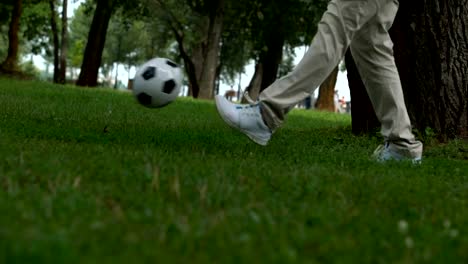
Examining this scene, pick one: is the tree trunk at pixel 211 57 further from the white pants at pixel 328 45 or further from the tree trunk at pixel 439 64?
the white pants at pixel 328 45

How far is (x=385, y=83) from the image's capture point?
4914mm

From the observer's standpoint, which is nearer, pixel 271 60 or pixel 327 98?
pixel 327 98

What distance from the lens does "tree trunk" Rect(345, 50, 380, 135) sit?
7.82 m

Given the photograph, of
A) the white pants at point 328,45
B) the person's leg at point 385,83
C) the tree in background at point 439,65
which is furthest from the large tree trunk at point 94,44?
the white pants at point 328,45

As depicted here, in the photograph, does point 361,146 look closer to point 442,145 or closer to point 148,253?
point 442,145

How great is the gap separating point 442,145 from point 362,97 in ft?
5.05

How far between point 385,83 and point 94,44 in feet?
66.7

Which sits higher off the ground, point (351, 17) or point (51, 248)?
point (351, 17)

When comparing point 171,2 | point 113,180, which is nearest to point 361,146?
point 113,180

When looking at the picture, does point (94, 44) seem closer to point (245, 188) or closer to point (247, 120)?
point (247, 120)

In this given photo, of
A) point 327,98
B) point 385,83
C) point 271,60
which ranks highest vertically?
point 271,60

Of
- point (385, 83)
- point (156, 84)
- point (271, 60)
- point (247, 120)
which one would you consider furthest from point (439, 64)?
point (271, 60)

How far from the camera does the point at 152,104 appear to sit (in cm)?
494

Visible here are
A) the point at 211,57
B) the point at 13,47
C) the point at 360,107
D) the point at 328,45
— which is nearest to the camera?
the point at 328,45
